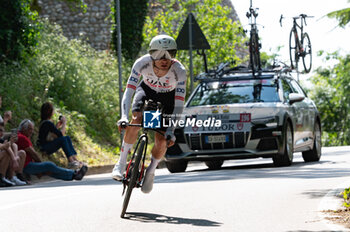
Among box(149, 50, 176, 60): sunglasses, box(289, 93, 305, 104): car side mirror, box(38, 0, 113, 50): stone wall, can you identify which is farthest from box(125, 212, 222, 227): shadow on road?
box(38, 0, 113, 50): stone wall

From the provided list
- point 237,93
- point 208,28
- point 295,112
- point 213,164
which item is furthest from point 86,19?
point 295,112

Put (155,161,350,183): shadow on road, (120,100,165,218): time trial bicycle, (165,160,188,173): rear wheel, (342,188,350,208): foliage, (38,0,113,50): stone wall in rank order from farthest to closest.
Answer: (38,0,113,50): stone wall
(165,160,188,173): rear wheel
(155,161,350,183): shadow on road
(120,100,165,218): time trial bicycle
(342,188,350,208): foliage

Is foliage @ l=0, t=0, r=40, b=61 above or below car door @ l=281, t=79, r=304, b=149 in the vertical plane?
above

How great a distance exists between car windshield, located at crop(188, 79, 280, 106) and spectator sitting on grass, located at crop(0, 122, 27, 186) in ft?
12.3

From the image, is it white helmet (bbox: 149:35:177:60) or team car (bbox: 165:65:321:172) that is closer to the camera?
white helmet (bbox: 149:35:177:60)

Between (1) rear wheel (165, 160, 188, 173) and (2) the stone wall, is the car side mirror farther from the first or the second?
→ (2) the stone wall

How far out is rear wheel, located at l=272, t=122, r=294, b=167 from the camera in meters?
15.8

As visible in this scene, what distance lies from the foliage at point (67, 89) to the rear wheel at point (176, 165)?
13.3 feet

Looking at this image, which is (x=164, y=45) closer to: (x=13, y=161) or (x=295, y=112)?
(x=13, y=161)

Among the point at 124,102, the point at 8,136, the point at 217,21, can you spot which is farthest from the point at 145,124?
the point at 217,21

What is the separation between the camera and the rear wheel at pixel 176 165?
16.3 meters

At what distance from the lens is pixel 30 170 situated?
49.2ft

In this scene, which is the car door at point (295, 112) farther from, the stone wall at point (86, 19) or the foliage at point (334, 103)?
the foliage at point (334, 103)

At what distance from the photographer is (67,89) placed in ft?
76.4
